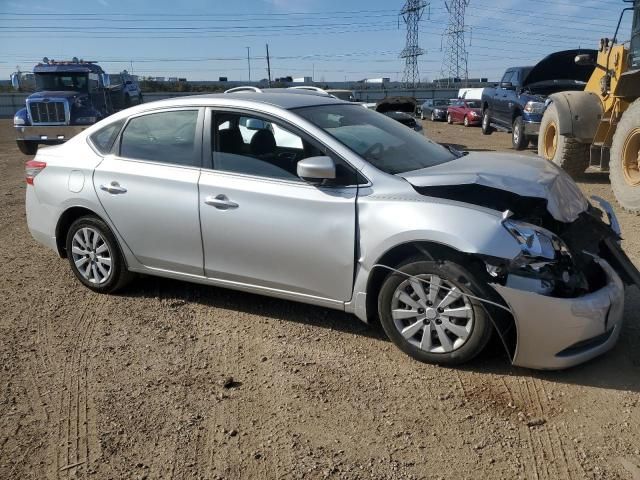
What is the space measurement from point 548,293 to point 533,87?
12.5 m

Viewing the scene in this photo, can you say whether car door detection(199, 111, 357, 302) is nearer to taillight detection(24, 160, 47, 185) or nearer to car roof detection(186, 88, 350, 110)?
car roof detection(186, 88, 350, 110)

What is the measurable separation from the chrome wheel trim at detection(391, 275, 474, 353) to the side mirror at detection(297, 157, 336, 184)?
2.77 ft

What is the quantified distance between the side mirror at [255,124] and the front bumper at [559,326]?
204 centimetres

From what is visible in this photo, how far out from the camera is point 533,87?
14273mm

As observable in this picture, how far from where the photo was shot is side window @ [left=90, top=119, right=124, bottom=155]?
4777 mm

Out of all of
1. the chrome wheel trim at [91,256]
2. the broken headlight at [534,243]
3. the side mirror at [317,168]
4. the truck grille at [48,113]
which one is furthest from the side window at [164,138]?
the truck grille at [48,113]

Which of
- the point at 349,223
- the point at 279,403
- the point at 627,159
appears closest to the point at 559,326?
the point at 349,223

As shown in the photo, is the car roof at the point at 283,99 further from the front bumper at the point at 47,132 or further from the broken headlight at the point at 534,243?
the front bumper at the point at 47,132

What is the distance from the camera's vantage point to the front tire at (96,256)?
4777 millimetres

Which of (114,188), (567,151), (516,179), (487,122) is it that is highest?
(516,179)

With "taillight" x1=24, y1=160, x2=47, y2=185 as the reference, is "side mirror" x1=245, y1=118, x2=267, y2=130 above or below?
above

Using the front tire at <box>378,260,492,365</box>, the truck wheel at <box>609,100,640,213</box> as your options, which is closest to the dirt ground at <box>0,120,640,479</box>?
the front tire at <box>378,260,492,365</box>

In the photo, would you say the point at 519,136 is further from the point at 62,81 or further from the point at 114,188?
the point at 62,81

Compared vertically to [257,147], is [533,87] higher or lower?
higher
